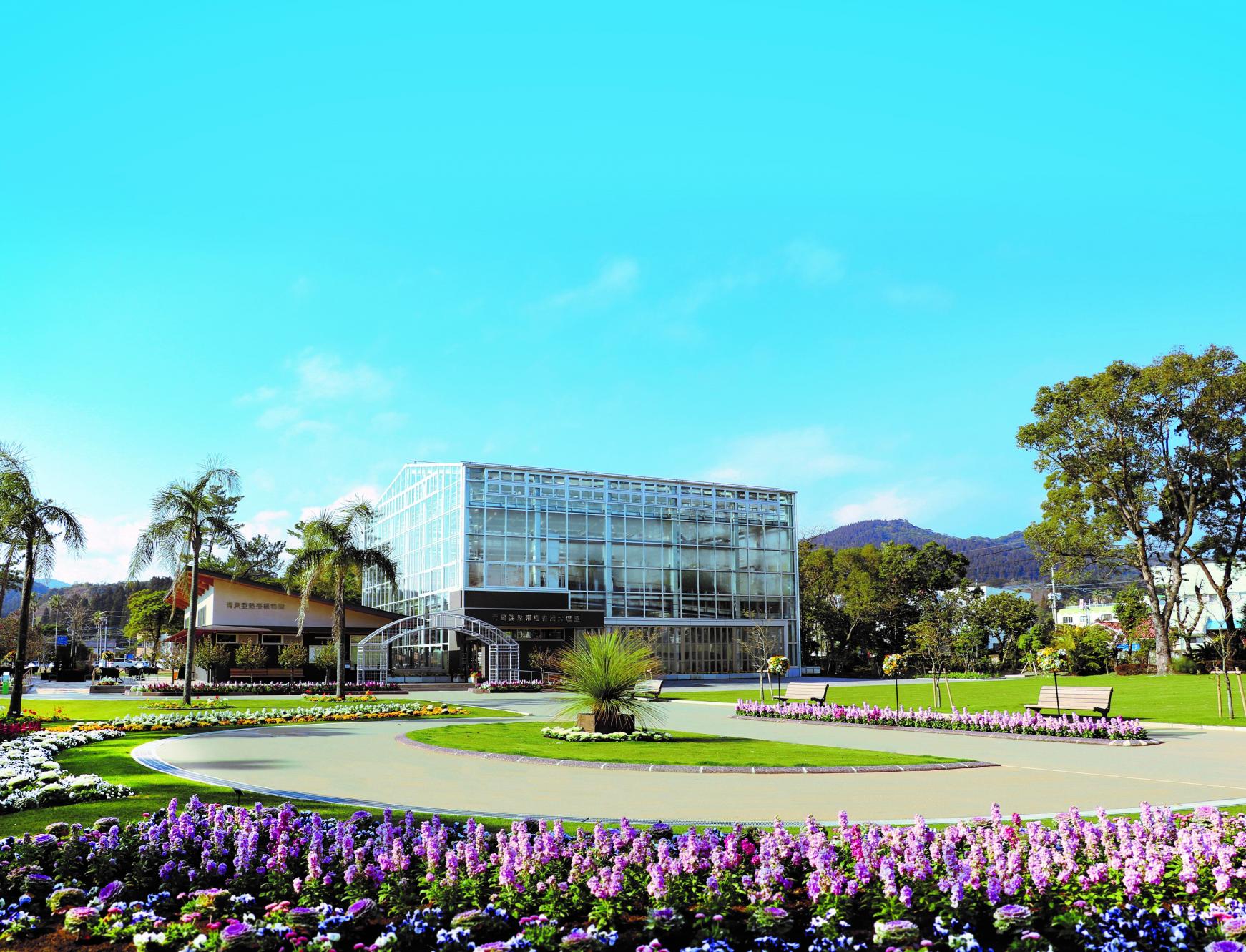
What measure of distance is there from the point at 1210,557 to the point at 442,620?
40883 millimetres

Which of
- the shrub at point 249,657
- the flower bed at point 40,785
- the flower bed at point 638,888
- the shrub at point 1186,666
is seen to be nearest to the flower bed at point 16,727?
the flower bed at point 40,785

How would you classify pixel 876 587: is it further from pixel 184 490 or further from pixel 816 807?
pixel 816 807

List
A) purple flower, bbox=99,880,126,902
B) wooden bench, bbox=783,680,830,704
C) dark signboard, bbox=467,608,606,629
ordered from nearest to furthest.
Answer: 1. purple flower, bbox=99,880,126,902
2. wooden bench, bbox=783,680,830,704
3. dark signboard, bbox=467,608,606,629

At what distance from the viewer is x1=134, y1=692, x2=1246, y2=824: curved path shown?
9914 mm

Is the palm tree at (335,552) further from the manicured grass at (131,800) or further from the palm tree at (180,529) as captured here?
the manicured grass at (131,800)

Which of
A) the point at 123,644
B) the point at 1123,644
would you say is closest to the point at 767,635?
the point at 1123,644

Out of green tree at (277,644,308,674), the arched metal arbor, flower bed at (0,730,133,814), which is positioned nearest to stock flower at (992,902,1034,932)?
flower bed at (0,730,133,814)

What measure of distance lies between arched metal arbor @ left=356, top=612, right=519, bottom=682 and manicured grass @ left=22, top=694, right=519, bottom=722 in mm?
6030

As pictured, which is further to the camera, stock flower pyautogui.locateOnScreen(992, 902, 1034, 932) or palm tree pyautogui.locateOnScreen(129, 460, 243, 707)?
palm tree pyautogui.locateOnScreen(129, 460, 243, 707)

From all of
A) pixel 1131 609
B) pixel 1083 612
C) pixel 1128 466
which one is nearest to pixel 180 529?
pixel 1128 466

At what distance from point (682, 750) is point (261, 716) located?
40.7ft

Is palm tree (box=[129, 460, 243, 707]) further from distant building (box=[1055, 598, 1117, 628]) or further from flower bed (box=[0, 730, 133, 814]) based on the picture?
distant building (box=[1055, 598, 1117, 628])

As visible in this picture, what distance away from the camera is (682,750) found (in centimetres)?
1562

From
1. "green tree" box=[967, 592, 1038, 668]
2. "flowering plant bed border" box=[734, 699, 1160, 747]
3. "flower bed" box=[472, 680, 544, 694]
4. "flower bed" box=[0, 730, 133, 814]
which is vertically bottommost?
"flower bed" box=[472, 680, 544, 694]
